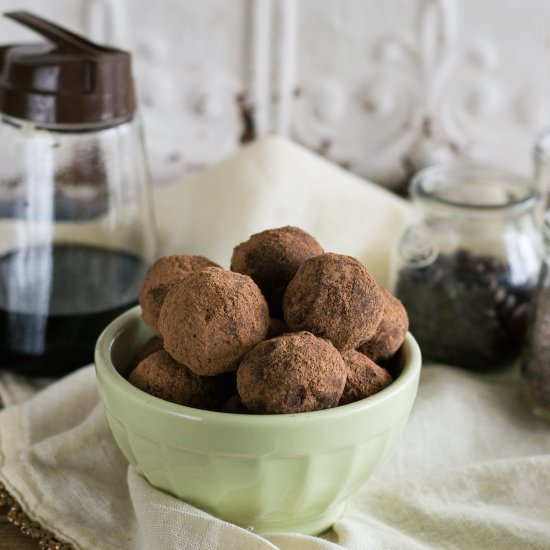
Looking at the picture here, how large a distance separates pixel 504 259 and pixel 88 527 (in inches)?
16.4

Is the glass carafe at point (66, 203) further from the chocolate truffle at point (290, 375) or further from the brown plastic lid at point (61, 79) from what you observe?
the chocolate truffle at point (290, 375)

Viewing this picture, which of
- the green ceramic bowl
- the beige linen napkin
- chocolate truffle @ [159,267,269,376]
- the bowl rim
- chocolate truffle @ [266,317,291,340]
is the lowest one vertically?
the beige linen napkin

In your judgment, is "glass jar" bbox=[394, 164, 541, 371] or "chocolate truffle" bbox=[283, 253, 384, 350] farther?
"glass jar" bbox=[394, 164, 541, 371]

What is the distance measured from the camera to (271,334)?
1.57 ft

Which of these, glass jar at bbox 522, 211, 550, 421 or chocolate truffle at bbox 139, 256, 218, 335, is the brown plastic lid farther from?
glass jar at bbox 522, 211, 550, 421

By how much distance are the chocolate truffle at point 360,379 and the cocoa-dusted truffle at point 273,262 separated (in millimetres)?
56

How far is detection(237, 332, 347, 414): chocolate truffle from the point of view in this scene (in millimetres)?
428

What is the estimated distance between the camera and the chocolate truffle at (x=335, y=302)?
0.46 metres

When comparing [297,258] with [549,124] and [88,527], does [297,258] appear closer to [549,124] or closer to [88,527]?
[88,527]

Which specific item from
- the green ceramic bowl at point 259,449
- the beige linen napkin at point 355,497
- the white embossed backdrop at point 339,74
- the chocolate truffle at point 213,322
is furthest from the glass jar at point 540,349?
the white embossed backdrop at point 339,74

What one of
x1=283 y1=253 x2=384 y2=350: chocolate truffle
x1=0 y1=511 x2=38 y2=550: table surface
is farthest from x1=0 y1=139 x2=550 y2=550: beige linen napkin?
x1=283 y1=253 x2=384 y2=350: chocolate truffle

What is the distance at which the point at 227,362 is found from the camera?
45 centimetres

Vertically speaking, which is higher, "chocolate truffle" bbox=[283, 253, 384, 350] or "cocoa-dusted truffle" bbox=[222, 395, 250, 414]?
"chocolate truffle" bbox=[283, 253, 384, 350]

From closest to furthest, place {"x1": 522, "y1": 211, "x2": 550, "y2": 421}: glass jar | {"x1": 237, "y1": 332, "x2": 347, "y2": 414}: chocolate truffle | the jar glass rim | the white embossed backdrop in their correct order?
{"x1": 237, "y1": 332, "x2": 347, "y2": 414}: chocolate truffle
{"x1": 522, "y1": 211, "x2": 550, "y2": 421}: glass jar
the jar glass rim
the white embossed backdrop
